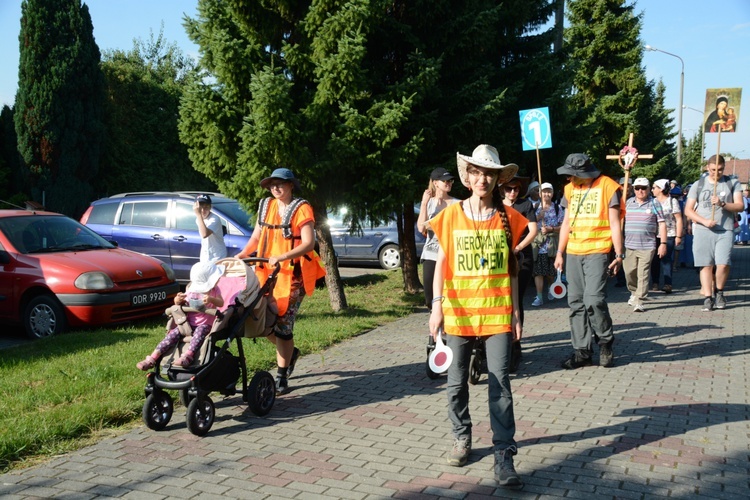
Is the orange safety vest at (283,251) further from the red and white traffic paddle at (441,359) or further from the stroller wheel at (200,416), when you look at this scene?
Answer: the red and white traffic paddle at (441,359)

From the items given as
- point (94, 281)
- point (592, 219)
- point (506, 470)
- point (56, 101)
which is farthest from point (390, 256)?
point (506, 470)

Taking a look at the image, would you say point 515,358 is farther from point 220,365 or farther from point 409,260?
point 409,260

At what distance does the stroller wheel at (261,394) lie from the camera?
5832 mm

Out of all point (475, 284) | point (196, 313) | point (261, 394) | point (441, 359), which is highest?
point (475, 284)

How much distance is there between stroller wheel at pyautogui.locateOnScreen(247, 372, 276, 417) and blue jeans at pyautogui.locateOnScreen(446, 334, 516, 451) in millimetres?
1710

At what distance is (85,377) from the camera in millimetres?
6922

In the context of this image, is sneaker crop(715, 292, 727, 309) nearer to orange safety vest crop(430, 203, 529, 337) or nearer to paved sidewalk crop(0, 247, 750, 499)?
paved sidewalk crop(0, 247, 750, 499)

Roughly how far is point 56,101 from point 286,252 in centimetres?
→ 2231

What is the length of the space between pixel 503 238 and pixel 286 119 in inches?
225

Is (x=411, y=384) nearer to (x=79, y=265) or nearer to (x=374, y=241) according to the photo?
(x=79, y=265)

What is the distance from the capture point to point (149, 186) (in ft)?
97.8

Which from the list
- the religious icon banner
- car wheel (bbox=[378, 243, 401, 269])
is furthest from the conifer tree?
the religious icon banner

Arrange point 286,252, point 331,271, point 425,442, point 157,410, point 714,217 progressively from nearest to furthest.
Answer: point 425,442 < point 157,410 < point 286,252 < point 714,217 < point 331,271

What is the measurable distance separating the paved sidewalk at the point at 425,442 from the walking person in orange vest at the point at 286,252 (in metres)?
0.53
